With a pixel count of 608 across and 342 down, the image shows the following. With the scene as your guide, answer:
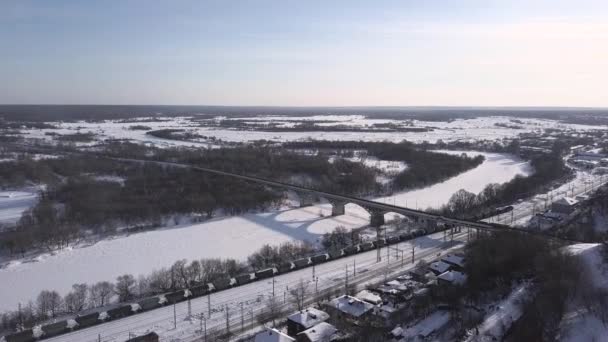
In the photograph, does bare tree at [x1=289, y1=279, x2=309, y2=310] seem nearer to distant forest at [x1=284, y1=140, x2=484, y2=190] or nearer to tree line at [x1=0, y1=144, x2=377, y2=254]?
tree line at [x1=0, y1=144, x2=377, y2=254]

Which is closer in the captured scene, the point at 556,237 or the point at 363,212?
the point at 556,237

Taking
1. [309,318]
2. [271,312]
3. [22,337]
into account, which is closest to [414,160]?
[271,312]

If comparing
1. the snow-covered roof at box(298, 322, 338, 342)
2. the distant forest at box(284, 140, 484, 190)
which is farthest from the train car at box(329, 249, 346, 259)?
the distant forest at box(284, 140, 484, 190)

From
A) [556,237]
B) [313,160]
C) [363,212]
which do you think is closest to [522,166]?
[313,160]

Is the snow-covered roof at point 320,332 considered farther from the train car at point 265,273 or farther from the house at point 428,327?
the train car at point 265,273

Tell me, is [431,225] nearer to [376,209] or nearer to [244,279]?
[376,209]

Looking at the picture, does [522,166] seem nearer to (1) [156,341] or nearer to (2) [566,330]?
(2) [566,330]
